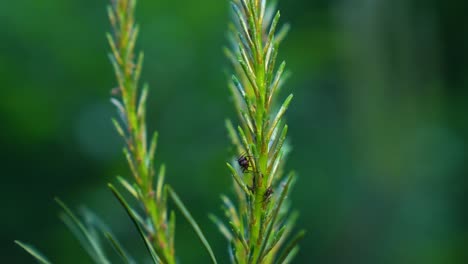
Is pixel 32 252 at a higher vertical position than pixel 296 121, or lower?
higher

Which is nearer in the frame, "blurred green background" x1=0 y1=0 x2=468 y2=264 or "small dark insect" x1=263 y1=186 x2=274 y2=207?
"small dark insect" x1=263 y1=186 x2=274 y2=207

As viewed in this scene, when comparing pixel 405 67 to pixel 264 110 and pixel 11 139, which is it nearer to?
pixel 11 139

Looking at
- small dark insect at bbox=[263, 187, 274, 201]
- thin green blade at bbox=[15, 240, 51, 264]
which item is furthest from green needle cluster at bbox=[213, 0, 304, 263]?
thin green blade at bbox=[15, 240, 51, 264]

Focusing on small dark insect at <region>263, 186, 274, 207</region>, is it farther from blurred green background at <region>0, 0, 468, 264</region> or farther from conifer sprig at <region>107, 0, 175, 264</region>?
blurred green background at <region>0, 0, 468, 264</region>

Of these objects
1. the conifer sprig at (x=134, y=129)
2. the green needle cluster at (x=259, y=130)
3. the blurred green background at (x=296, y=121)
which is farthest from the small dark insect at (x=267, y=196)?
the blurred green background at (x=296, y=121)

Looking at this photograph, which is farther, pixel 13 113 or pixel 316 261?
pixel 316 261

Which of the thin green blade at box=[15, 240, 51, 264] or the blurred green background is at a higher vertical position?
the thin green blade at box=[15, 240, 51, 264]

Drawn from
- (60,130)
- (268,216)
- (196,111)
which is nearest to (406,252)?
(196,111)

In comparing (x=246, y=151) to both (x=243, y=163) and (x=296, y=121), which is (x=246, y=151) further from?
(x=296, y=121)

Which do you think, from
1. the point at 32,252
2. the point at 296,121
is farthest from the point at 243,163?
the point at 296,121
